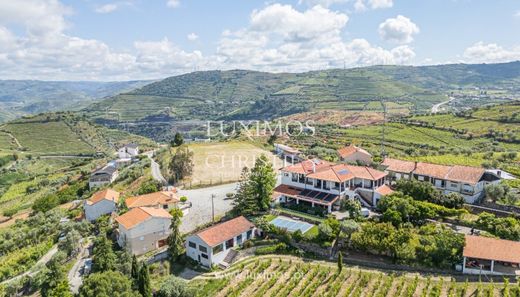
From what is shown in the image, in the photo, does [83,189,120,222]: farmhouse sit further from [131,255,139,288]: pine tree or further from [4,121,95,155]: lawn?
[4,121,95,155]: lawn

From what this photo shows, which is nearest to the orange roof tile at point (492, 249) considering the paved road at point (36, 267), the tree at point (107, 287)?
the tree at point (107, 287)

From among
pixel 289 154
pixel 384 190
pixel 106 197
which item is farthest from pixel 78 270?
pixel 289 154

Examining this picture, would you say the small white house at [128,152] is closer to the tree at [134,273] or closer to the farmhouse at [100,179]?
the farmhouse at [100,179]

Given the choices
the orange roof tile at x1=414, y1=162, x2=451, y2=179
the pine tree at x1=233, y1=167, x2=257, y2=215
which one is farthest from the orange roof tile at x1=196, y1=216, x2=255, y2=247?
the orange roof tile at x1=414, y1=162, x2=451, y2=179

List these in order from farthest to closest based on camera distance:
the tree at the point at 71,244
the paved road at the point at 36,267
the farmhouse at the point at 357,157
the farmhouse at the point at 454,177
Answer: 1. the farmhouse at the point at 357,157
2. the farmhouse at the point at 454,177
3. the tree at the point at 71,244
4. the paved road at the point at 36,267

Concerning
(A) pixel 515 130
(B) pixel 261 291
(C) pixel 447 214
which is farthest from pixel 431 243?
(A) pixel 515 130

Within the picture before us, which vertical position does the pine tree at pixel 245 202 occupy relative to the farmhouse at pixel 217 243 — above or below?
above

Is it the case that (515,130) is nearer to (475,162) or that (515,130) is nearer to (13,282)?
(475,162)
